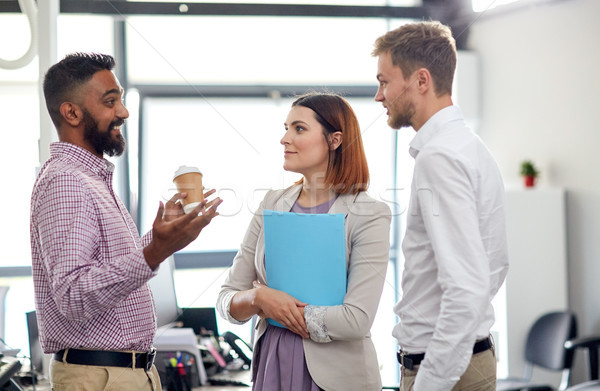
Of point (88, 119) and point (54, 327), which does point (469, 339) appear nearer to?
point (54, 327)

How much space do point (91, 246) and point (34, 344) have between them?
4.30 feet

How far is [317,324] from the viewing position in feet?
4.95

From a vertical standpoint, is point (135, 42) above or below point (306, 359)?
above

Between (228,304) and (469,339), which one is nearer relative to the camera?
(469,339)

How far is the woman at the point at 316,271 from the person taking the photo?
1521 mm

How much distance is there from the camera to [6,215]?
4.25 meters

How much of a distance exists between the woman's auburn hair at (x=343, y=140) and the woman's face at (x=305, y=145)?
18 millimetres

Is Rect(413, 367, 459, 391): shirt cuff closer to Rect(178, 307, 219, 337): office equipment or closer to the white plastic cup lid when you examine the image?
the white plastic cup lid

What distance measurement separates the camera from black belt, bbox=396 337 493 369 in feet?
4.49

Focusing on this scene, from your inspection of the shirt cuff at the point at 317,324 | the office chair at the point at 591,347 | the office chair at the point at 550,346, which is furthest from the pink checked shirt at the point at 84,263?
the office chair at the point at 591,347

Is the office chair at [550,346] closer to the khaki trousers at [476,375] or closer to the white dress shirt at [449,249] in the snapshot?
the khaki trousers at [476,375]

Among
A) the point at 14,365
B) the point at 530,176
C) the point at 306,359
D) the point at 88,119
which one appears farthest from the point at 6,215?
the point at 530,176

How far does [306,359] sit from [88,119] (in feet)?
2.73

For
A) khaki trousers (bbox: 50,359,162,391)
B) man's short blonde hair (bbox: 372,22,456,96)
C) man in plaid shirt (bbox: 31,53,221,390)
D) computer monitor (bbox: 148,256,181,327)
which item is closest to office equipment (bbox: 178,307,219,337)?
computer monitor (bbox: 148,256,181,327)
